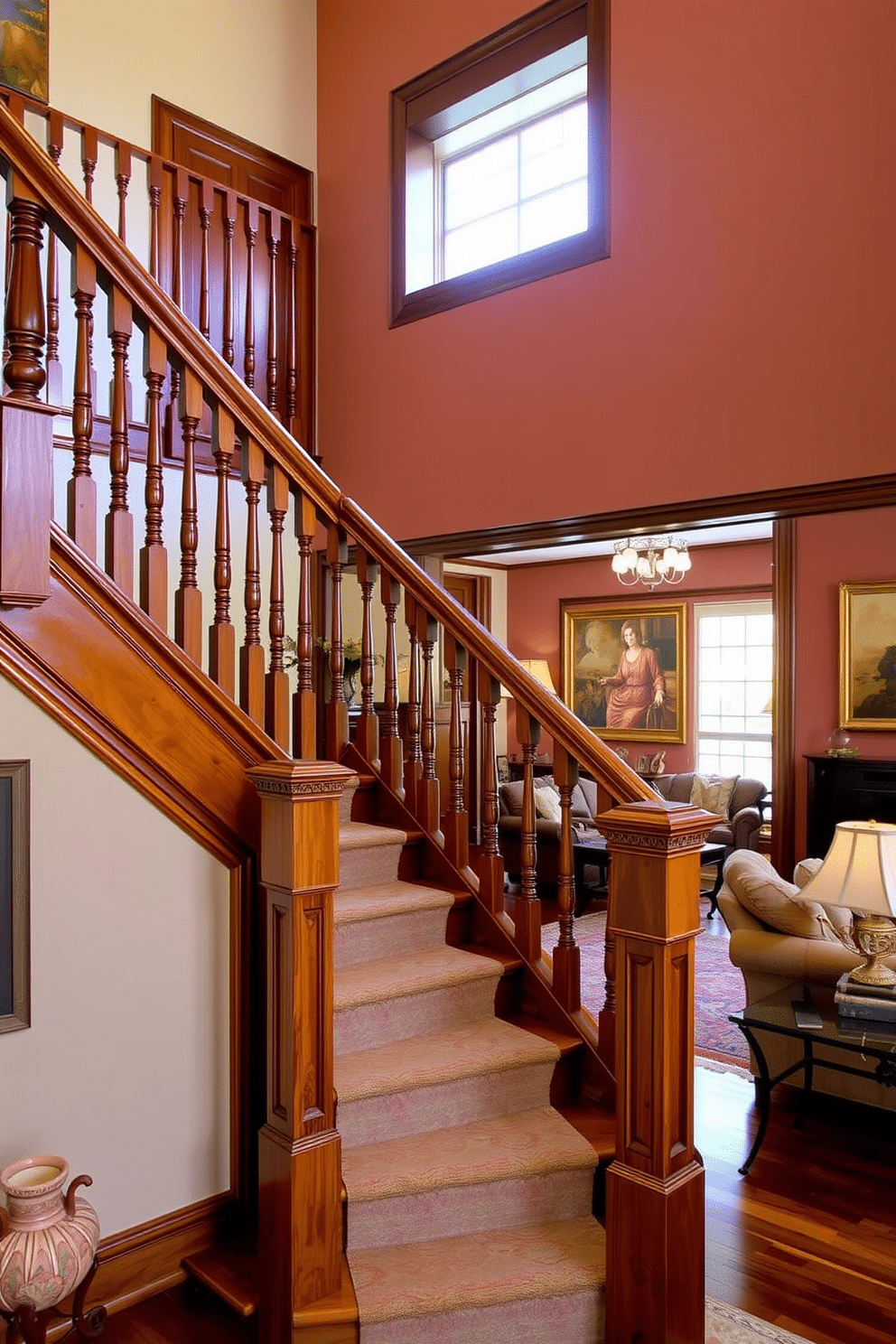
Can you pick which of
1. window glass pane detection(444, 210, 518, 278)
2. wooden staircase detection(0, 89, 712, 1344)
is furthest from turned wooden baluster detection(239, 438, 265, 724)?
window glass pane detection(444, 210, 518, 278)

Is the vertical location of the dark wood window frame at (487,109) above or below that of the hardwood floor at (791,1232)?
above

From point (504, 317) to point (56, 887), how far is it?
3211 mm

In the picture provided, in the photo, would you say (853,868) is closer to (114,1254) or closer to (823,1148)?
(823,1148)

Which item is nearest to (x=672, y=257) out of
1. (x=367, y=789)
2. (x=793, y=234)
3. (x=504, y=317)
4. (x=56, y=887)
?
(x=793, y=234)

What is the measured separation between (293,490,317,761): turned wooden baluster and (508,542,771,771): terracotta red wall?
6601mm

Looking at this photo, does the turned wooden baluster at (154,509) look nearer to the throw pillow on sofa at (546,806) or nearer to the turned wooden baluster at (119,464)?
the turned wooden baluster at (119,464)

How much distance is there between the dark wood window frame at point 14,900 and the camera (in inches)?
92.3

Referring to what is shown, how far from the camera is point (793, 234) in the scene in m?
3.56

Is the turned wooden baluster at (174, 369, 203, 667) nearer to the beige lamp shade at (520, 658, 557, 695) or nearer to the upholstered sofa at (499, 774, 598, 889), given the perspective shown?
the upholstered sofa at (499, 774, 598, 889)

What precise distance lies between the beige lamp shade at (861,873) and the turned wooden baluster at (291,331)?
3.27 meters

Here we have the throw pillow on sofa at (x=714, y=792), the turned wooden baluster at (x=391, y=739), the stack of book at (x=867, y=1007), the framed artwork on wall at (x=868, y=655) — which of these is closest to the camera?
the stack of book at (x=867, y=1007)

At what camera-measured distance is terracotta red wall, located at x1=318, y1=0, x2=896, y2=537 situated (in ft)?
11.3

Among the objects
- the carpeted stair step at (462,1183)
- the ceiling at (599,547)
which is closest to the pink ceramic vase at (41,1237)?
the carpeted stair step at (462,1183)

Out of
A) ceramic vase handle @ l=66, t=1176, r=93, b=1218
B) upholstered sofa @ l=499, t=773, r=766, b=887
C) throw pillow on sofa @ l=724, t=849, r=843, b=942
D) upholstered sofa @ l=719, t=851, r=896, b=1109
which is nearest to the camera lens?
ceramic vase handle @ l=66, t=1176, r=93, b=1218
